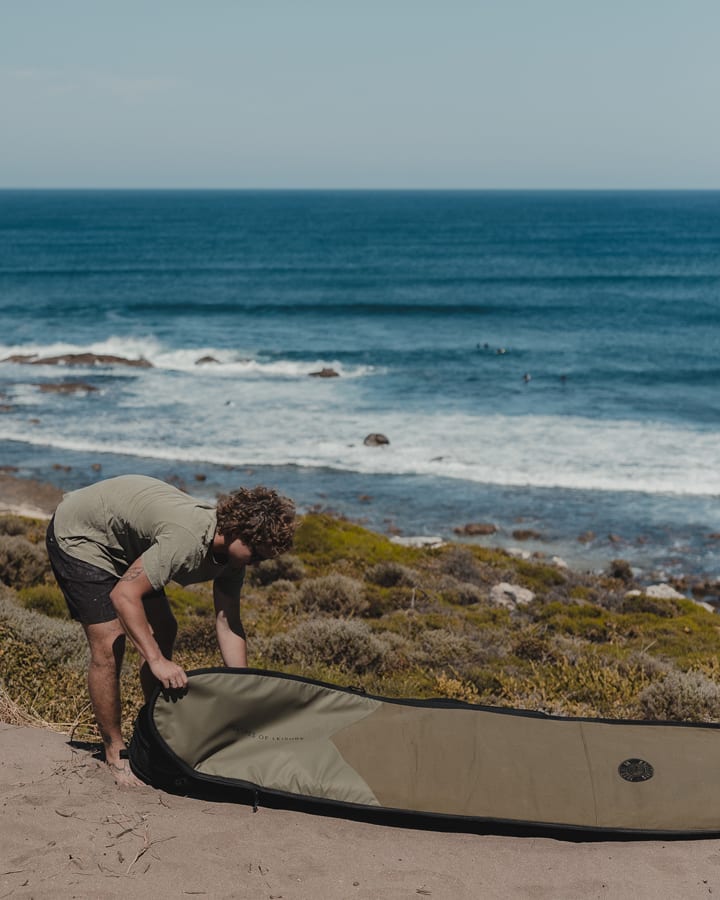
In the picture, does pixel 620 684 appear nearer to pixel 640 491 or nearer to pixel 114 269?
pixel 640 491

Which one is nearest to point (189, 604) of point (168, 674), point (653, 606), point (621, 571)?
point (168, 674)

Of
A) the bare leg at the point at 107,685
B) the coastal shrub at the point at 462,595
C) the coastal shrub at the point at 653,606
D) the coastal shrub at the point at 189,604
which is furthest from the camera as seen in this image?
the coastal shrub at the point at 653,606

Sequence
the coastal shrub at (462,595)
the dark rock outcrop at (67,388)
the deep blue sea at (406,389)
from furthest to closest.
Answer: the dark rock outcrop at (67,388) → the deep blue sea at (406,389) → the coastal shrub at (462,595)

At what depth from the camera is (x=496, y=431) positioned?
27.8 metres

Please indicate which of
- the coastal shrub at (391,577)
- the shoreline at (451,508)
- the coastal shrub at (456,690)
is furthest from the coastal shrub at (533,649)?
the shoreline at (451,508)

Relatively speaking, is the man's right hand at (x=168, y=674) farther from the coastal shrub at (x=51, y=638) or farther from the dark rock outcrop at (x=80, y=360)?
the dark rock outcrop at (x=80, y=360)

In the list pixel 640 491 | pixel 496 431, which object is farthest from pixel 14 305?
pixel 640 491

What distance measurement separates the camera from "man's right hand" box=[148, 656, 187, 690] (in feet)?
16.1

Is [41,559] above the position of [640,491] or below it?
above

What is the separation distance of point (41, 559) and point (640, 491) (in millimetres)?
15008

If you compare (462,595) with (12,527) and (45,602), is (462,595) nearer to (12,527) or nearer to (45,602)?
(45,602)

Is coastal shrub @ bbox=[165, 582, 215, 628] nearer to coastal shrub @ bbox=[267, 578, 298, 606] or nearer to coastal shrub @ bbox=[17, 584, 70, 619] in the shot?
coastal shrub @ bbox=[267, 578, 298, 606]

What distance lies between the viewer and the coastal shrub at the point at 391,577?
13.6m

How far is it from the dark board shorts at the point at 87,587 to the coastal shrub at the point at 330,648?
130 inches
